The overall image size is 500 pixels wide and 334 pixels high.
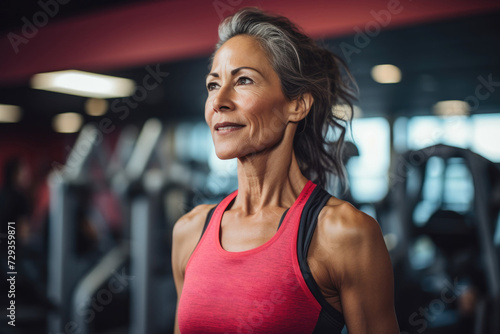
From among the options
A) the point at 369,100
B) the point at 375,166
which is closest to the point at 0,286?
the point at 369,100

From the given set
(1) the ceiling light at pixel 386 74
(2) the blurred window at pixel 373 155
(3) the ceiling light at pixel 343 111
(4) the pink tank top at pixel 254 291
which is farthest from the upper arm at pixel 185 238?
(2) the blurred window at pixel 373 155

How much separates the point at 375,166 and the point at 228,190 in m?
4.21

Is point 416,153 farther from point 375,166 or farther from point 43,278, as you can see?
point 375,166

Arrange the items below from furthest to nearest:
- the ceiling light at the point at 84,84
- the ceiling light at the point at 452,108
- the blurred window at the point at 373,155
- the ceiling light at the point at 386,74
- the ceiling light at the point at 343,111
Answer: the blurred window at the point at 373,155
the ceiling light at the point at 452,108
the ceiling light at the point at 84,84
the ceiling light at the point at 386,74
the ceiling light at the point at 343,111

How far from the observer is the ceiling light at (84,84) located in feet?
15.0

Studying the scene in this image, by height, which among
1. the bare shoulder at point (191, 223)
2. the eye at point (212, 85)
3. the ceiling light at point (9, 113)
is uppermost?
the ceiling light at point (9, 113)

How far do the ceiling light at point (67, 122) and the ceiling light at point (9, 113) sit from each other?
2.01ft

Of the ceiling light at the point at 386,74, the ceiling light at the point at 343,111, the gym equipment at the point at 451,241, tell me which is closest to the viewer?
the ceiling light at the point at 343,111

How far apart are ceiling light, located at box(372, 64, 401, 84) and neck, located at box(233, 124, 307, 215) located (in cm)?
336

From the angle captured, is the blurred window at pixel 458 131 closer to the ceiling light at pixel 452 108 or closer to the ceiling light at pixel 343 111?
the ceiling light at pixel 452 108

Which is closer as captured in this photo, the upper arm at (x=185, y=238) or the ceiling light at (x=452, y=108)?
the upper arm at (x=185, y=238)

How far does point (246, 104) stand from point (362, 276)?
348 millimetres

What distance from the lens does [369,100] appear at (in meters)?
6.24

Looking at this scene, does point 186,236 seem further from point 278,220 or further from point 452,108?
point 452,108
